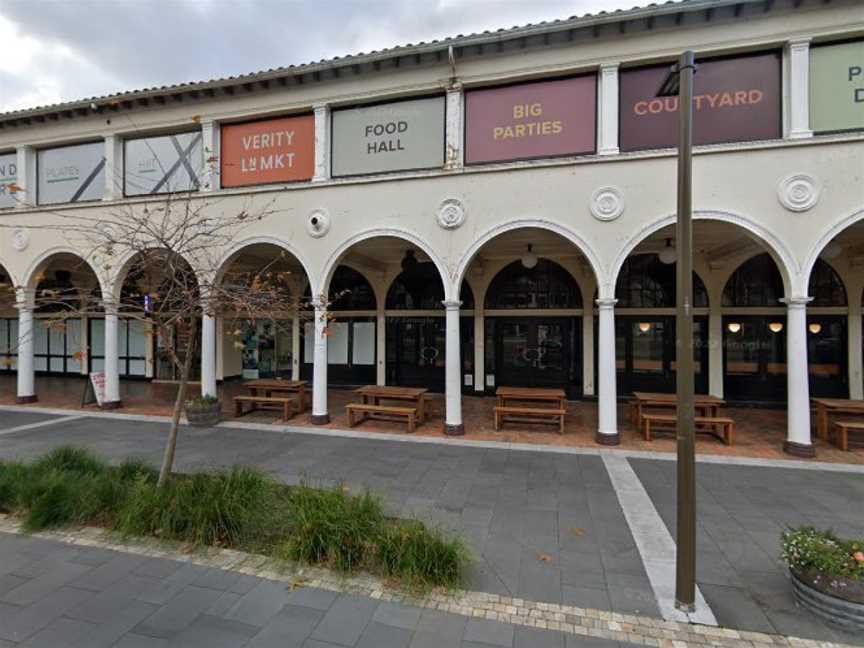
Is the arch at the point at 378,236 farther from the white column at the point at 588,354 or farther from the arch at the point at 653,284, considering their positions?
the arch at the point at 653,284

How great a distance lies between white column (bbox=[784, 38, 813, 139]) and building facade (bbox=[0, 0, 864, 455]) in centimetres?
3

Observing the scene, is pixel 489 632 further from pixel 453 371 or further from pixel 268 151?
pixel 268 151

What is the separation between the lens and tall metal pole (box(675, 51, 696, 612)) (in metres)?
2.93

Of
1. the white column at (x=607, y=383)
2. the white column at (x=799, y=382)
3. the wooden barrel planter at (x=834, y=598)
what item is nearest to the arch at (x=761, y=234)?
the white column at (x=799, y=382)

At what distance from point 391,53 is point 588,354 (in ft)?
27.1

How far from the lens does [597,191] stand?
719 cm

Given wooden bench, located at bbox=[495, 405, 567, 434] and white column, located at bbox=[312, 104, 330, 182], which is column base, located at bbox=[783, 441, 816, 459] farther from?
white column, located at bbox=[312, 104, 330, 182]

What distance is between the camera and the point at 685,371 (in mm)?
3016

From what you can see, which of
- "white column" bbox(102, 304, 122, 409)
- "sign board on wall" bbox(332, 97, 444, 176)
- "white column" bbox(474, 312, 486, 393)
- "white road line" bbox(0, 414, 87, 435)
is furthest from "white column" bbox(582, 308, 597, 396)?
"white road line" bbox(0, 414, 87, 435)

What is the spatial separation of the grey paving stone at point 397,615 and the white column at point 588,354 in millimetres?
9175

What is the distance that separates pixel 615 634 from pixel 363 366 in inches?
418

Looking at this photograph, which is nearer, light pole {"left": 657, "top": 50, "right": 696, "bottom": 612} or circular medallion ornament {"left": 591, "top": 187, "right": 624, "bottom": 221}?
light pole {"left": 657, "top": 50, "right": 696, "bottom": 612}

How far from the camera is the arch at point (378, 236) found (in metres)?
7.84

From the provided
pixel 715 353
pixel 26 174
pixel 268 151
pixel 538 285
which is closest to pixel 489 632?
pixel 268 151
